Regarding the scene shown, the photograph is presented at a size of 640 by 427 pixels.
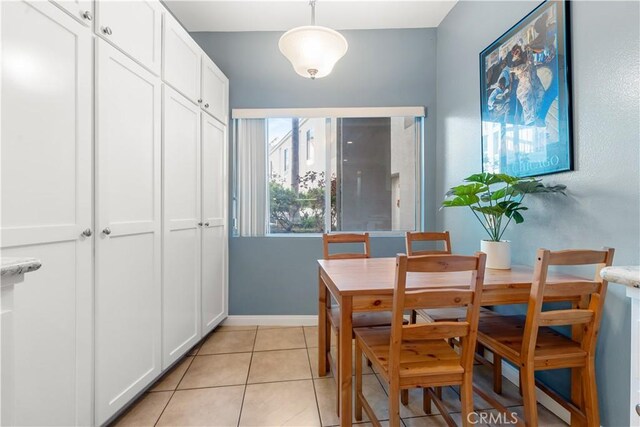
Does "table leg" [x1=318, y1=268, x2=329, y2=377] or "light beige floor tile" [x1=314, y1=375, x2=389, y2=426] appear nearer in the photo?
"light beige floor tile" [x1=314, y1=375, x2=389, y2=426]

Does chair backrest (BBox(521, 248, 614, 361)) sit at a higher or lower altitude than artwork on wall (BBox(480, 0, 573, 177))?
lower

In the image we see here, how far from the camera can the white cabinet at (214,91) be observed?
8.15ft

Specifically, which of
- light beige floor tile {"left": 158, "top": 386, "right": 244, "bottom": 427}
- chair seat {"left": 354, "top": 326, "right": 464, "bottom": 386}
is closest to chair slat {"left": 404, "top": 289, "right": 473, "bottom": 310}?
chair seat {"left": 354, "top": 326, "right": 464, "bottom": 386}

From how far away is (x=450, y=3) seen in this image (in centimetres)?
267

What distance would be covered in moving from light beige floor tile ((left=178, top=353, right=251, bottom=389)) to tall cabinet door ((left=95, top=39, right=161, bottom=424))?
0.90 feet

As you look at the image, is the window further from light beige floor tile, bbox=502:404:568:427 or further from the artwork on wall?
light beige floor tile, bbox=502:404:568:427

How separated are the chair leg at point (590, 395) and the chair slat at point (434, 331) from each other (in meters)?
0.60

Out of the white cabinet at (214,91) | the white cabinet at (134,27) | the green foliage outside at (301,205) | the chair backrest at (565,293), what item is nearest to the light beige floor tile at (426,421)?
the chair backrest at (565,293)

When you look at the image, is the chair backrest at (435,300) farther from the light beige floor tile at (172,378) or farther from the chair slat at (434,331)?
the light beige floor tile at (172,378)

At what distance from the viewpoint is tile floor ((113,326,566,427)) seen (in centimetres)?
165

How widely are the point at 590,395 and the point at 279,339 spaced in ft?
6.86

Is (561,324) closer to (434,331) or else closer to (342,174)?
(434,331)

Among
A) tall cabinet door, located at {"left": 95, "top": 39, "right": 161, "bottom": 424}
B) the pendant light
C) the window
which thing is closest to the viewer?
tall cabinet door, located at {"left": 95, "top": 39, "right": 161, "bottom": 424}

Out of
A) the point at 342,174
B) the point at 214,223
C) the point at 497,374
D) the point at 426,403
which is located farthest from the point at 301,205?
the point at 497,374
